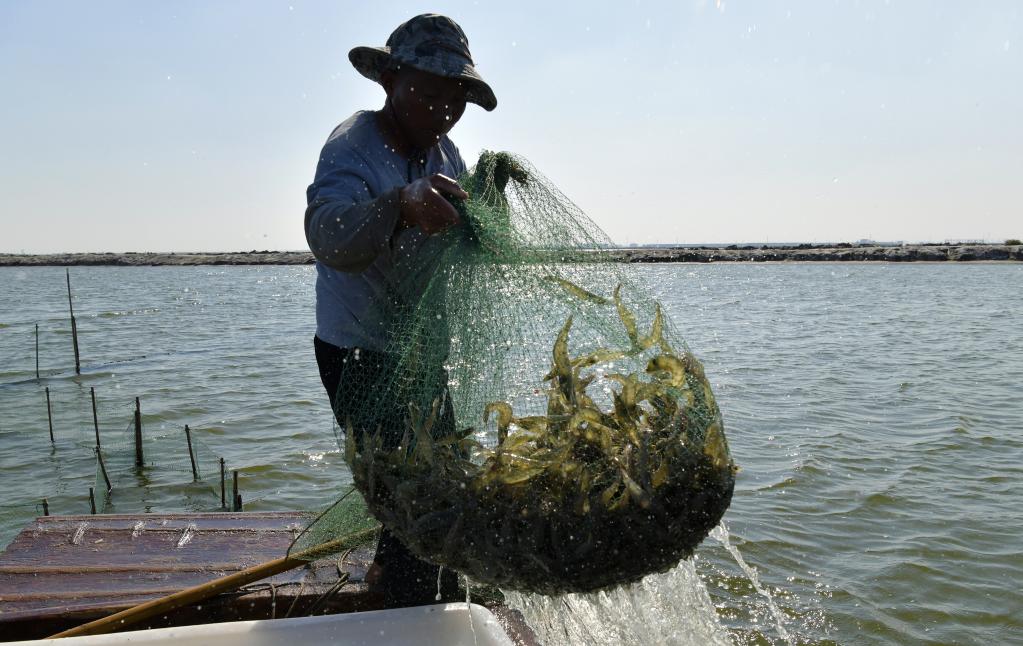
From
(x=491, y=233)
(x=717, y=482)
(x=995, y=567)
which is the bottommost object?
(x=995, y=567)

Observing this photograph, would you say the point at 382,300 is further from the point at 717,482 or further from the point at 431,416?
the point at 717,482

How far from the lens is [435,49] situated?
2164mm

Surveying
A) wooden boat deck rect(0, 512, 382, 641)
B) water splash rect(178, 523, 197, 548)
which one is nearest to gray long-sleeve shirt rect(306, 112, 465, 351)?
wooden boat deck rect(0, 512, 382, 641)

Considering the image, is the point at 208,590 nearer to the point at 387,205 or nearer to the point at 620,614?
the point at 620,614

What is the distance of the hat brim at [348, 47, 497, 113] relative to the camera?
2.21 meters

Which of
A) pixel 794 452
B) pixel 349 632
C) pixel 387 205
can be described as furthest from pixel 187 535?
pixel 794 452

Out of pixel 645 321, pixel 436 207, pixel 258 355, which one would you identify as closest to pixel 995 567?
pixel 645 321

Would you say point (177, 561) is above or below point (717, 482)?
below

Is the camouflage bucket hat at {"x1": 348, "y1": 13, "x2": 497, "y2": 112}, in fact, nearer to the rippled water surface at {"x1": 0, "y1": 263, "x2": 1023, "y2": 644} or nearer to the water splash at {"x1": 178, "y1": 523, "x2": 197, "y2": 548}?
the rippled water surface at {"x1": 0, "y1": 263, "x2": 1023, "y2": 644}

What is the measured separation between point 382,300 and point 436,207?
18.3 inches

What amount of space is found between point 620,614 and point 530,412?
3.01 ft

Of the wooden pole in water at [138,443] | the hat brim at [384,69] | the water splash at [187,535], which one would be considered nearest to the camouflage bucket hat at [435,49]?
the hat brim at [384,69]

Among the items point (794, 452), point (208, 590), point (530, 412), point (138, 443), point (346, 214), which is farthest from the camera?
point (794, 452)

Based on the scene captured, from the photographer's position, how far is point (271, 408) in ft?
31.1
